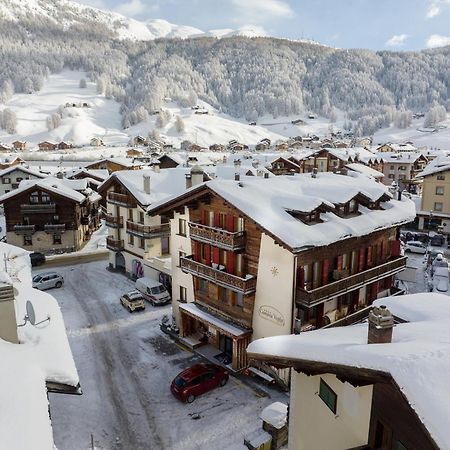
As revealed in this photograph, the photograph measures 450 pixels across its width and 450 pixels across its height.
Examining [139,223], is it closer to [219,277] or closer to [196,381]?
[219,277]

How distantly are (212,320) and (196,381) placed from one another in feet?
14.1

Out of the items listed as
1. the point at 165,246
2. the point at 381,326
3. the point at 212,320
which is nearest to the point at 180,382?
the point at 212,320

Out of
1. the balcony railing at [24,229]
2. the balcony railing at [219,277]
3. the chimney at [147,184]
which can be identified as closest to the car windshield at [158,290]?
the balcony railing at [219,277]

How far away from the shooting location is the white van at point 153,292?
110ft

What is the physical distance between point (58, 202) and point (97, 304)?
1817cm

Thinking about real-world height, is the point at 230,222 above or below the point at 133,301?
above

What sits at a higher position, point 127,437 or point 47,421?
point 47,421

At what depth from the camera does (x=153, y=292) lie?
111 feet

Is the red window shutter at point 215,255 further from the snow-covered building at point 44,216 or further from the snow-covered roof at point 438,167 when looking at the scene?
the snow-covered roof at point 438,167

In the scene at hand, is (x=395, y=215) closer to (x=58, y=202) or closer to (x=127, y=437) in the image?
(x=127, y=437)

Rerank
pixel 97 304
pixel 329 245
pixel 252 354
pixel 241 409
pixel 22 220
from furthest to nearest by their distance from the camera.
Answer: pixel 22 220, pixel 97 304, pixel 329 245, pixel 241 409, pixel 252 354

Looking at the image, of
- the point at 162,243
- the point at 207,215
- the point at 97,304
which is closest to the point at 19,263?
the point at 97,304

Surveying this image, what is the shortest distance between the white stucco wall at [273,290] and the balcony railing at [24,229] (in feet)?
108

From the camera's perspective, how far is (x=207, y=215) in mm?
26219
